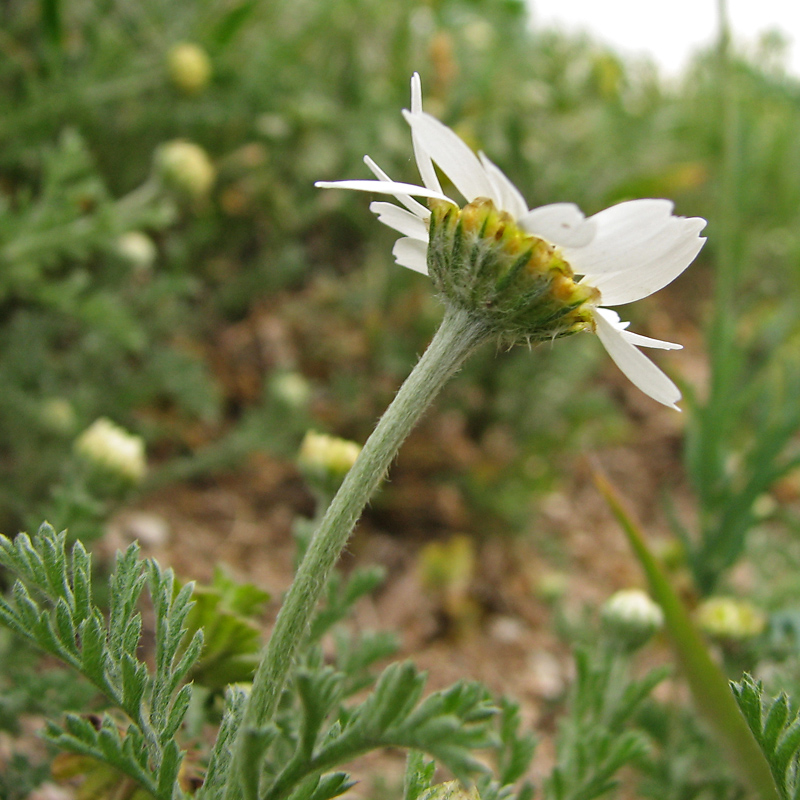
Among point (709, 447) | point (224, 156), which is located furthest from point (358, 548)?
point (224, 156)

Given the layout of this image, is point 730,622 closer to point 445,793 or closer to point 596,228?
point 445,793

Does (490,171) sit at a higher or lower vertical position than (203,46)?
lower

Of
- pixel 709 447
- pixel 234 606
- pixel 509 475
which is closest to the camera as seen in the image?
pixel 234 606

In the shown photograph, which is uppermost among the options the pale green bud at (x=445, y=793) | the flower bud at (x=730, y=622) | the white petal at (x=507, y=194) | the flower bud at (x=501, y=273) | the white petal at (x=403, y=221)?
the white petal at (x=507, y=194)

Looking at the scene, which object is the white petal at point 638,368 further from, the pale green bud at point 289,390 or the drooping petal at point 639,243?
the pale green bud at point 289,390

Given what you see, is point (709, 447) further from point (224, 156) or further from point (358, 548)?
point (224, 156)

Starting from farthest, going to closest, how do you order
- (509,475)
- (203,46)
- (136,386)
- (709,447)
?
(509,475) → (203,46) → (136,386) → (709,447)

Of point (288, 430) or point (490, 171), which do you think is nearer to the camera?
point (490, 171)

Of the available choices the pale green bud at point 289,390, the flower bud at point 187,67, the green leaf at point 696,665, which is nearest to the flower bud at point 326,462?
the green leaf at point 696,665
